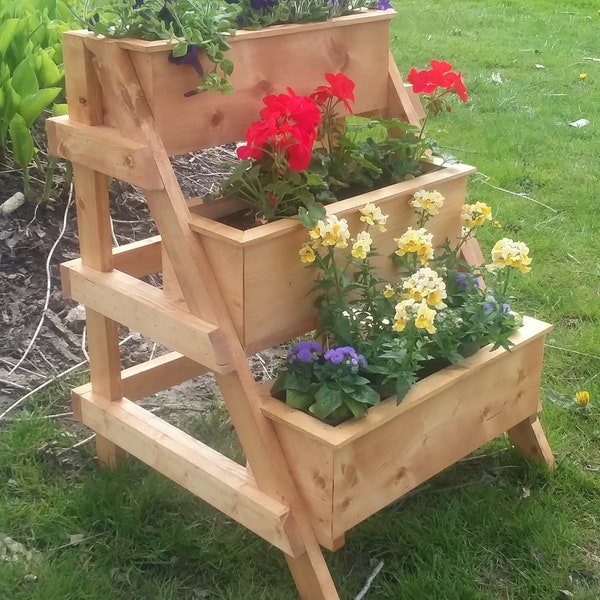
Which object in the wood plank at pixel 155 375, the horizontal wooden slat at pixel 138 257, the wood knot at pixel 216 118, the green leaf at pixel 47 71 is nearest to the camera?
the wood knot at pixel 216 118

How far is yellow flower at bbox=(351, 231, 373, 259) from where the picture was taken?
1877 mm

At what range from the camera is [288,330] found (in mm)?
1929

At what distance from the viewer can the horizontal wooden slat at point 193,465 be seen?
6.10ft

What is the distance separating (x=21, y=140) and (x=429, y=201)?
5.38ft

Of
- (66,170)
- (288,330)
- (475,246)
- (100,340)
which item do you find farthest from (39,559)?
(66,170)

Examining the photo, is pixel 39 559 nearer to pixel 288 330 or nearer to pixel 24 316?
pixel 288 330

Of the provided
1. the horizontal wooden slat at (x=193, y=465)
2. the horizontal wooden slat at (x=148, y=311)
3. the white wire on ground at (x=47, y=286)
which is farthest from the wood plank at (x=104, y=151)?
the white wire on ground at (x=47, y=286)

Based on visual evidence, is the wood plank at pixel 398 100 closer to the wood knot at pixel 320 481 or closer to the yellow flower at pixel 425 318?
the yellow flower at pixel 425 318

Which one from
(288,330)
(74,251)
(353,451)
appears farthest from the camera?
(74,251)

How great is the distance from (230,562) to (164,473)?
267mm

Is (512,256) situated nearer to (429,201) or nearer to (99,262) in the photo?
(429,201)

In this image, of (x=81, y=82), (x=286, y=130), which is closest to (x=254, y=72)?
(x=286, y=130)

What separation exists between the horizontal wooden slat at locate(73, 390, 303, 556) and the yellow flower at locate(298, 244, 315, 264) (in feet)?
1.69

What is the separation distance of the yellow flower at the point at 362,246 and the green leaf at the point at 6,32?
5.97 feet
